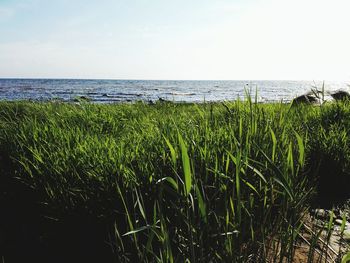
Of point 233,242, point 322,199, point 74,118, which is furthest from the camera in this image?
point 74,118

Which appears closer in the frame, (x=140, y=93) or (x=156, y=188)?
(x=156, y=188)

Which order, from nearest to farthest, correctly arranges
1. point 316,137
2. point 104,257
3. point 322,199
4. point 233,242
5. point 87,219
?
point 233,242 → point 104,257 → point 87,219 → point 322,199 → point 316,137

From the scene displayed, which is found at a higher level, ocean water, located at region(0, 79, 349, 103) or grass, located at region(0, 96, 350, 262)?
grass, located at region(0, 96, 350, 262)

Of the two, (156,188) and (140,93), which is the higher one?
(156,188)

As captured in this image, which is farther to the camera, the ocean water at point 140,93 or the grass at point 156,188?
the ocean water at point 140,93

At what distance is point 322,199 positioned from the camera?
2.91m

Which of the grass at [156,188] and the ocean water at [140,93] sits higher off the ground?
the grass at [156,188]

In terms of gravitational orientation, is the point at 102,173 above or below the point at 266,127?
below

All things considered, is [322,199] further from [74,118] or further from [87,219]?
[74,118]

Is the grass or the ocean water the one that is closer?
the grass

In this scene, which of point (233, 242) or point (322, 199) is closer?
point (233, 242)

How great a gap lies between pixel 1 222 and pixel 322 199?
266 cm

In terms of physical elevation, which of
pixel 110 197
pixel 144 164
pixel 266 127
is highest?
pixel 266 127

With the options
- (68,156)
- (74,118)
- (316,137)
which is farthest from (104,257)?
(74,118)
